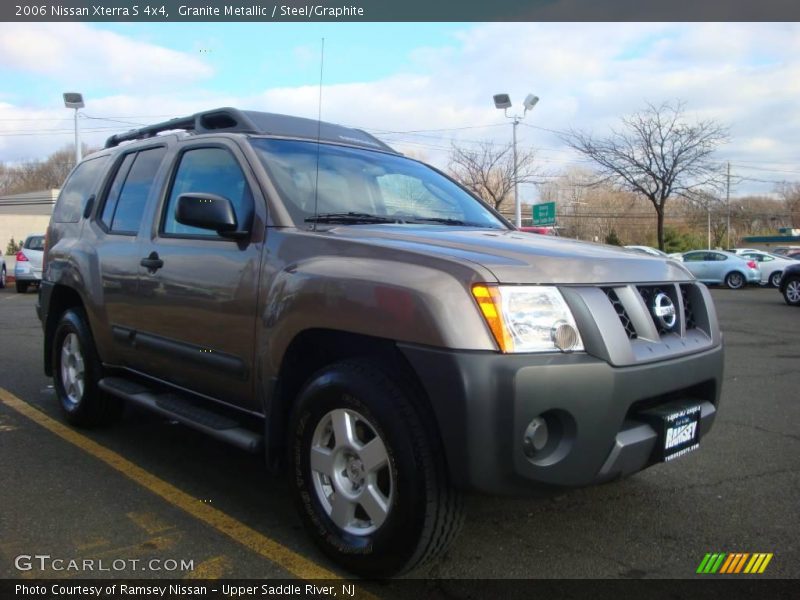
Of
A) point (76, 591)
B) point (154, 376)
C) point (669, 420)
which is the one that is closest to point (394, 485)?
point (669, 420)

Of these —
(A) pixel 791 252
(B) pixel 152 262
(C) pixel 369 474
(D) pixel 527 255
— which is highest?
(D) pixel 527 255

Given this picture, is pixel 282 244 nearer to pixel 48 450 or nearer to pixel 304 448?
pixel 304 448

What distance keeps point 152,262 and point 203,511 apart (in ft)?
4.69

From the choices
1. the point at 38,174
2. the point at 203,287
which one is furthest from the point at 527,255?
the point at 38,174

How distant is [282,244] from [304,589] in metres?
1.47

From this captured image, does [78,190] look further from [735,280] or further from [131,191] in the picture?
[735,280]

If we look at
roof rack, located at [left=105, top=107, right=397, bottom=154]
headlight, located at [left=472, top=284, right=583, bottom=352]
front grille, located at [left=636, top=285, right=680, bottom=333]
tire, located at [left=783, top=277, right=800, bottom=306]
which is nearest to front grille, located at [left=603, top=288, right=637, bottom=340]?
front grille, located at [left=636, top=285, right=680, bottom=333]

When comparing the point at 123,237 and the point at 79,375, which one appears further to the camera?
the point at 79,375

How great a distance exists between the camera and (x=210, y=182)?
3803mm

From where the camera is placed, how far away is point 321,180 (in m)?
3.62

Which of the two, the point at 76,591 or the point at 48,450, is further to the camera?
the point at 48,450

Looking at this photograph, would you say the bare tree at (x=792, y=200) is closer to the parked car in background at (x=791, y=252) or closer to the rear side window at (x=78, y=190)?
the parked car in background at (x=791, y=252)

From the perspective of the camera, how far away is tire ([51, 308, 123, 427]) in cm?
470

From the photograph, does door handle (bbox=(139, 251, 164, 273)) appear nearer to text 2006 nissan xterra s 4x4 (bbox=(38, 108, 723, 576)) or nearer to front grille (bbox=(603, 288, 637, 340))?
text 2006 nissan xterra s 4x4 (bbox=(38, 108, 723, 576))
